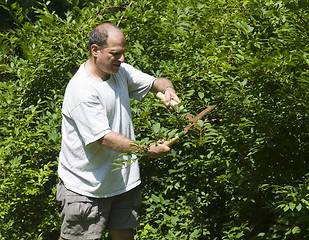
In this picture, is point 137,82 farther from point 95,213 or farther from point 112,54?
point 95,213

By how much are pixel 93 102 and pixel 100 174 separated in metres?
0.48

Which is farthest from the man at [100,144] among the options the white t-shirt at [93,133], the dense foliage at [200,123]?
the dense foliage at [200,123]

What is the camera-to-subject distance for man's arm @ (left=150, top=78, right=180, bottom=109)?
143 inches

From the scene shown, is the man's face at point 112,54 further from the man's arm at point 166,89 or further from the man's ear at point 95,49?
the man's arm at point 166,89

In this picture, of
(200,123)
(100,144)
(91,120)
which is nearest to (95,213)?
(100,144)

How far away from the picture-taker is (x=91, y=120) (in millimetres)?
3307

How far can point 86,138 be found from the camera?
3352mm

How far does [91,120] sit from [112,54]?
1.42 feet

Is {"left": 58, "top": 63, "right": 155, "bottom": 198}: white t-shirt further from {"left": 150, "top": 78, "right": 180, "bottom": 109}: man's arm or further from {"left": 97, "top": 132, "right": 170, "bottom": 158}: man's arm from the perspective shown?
{"left": 150, "top": 78, "right": 180, "bottom": 109}: man's arm

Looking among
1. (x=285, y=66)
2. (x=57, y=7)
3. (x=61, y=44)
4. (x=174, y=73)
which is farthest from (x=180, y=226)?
(x=57, y=7)

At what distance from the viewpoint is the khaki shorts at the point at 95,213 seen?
11.8 ft

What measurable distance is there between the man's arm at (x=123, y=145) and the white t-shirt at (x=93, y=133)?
6 centimetres

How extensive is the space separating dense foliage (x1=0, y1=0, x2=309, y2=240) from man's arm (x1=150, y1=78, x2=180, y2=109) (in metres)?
0.14

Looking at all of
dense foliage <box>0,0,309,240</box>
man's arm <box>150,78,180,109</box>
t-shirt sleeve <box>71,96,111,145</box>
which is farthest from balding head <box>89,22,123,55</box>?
dense foliage <box>0,0,309,240</box>
